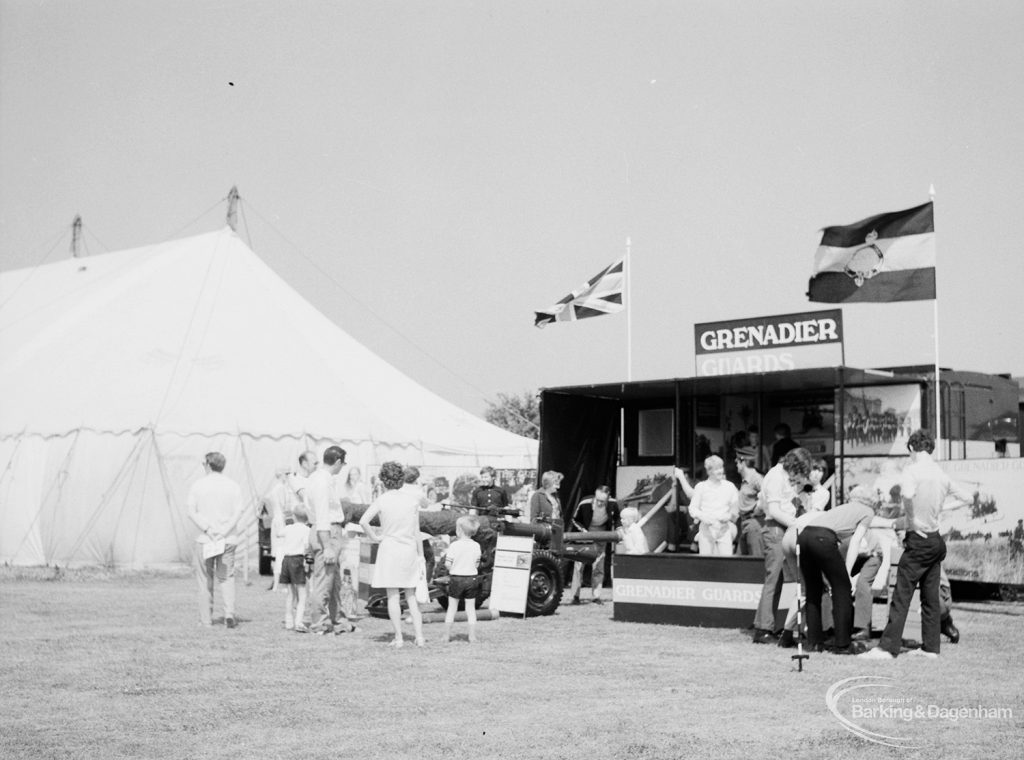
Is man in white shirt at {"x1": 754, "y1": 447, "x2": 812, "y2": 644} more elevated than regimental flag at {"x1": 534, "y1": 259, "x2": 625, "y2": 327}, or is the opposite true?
regimental flag at {"x1": 534, "y1": 259, "x2": 625, "y2": 327}

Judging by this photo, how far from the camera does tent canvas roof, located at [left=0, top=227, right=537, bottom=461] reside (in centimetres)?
2552

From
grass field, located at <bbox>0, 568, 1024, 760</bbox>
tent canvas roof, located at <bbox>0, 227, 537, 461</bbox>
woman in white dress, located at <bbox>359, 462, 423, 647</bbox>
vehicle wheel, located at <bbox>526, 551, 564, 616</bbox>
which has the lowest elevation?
grass field, located at <bbox>0, 568, 1024, 760</bbox>

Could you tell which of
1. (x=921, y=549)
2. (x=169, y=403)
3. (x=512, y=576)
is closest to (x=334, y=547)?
(x=512, y=576)

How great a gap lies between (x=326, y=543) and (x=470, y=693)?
429 cm

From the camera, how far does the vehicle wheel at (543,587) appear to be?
14469mm

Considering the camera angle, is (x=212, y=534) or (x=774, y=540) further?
(x=212, y=534)

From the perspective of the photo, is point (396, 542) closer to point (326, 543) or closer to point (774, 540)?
point (326, 543)

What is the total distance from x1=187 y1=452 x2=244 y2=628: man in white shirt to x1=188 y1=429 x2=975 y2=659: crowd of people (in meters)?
0.01

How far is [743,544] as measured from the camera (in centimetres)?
1452

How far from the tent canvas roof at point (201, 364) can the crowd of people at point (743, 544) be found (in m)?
11.0

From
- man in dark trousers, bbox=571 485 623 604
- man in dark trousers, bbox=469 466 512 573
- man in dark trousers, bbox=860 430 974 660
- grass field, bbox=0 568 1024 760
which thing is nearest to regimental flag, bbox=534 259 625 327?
man in dark trousers, bbox=571 485 623 604

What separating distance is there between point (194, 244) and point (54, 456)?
7901 millimetres

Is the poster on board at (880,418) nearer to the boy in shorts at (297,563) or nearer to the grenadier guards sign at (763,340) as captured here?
the grenadier guards sign at (763,340)

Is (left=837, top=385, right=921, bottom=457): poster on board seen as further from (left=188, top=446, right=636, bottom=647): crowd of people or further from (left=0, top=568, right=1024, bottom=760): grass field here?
(left=188, top=446, right=636, bottom=647): crowd of people
